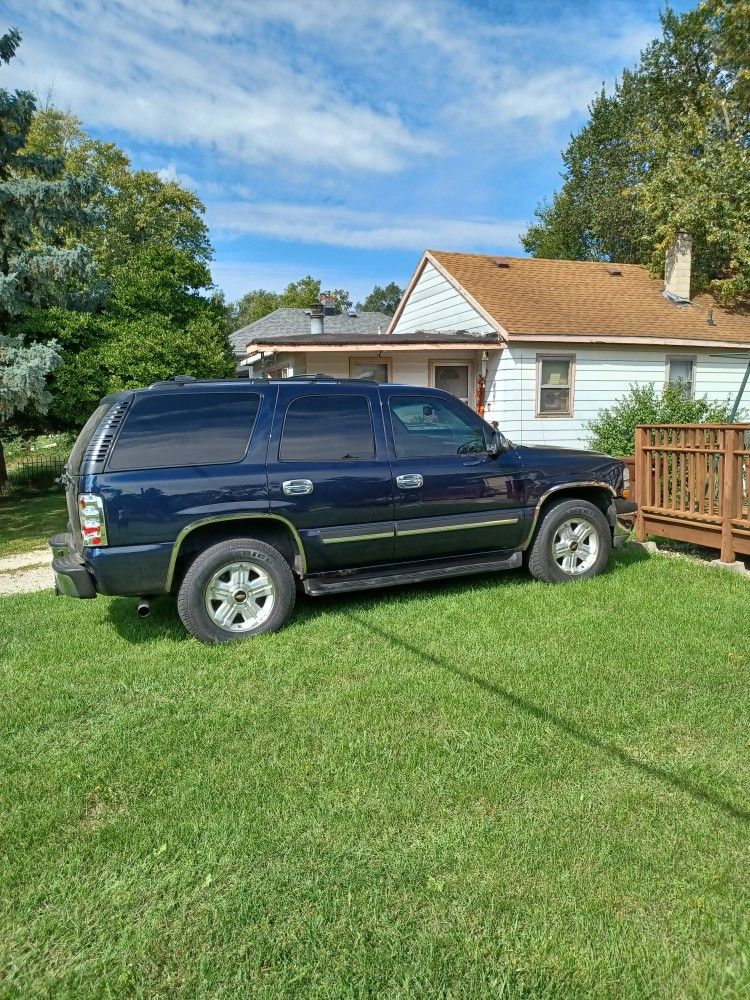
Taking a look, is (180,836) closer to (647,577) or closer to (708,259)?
(647,577)

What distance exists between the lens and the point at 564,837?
8.64 ft

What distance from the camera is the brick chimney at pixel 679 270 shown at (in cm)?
1637

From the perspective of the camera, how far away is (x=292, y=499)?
16.7 ft

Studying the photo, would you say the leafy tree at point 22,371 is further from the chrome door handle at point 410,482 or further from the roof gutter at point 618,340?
the roof gutter at point 618,340

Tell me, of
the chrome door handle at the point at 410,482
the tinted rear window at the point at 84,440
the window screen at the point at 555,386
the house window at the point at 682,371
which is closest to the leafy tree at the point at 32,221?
the tinted rear window at the point at 84,440

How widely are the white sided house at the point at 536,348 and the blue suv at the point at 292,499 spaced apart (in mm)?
6992

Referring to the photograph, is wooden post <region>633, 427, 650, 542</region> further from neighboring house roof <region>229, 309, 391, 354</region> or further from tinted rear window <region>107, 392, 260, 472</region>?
neighboring house roof <region>229, 309, 391, 354</region>

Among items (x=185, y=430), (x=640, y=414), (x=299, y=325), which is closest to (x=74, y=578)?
(x=185, y=430)

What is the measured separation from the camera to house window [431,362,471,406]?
46.5 ft

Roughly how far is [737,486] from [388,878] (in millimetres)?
5853

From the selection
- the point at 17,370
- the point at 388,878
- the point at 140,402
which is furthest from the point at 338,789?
the point at 17,370

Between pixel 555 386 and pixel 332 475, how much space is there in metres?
9.56

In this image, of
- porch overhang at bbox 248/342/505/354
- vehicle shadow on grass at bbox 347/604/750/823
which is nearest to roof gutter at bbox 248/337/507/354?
porch overhang at bbox 248/342/505/354

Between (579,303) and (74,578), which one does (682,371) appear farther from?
(74,578)
